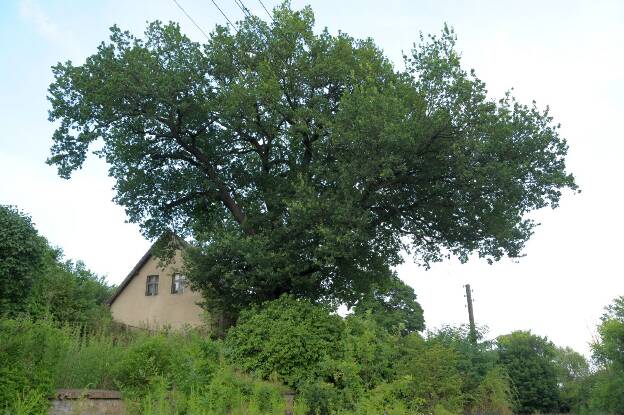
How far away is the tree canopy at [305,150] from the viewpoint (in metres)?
15.7

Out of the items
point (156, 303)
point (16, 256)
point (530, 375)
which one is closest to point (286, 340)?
point (16, 256)

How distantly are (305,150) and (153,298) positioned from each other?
63.4 ft

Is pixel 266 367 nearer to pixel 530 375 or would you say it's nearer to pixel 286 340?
pixel 286 340

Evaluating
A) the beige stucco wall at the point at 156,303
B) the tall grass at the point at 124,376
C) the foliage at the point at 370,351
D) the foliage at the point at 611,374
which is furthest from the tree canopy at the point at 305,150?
the foliage at the point at 611,374

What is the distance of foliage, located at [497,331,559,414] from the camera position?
3244 centimetres

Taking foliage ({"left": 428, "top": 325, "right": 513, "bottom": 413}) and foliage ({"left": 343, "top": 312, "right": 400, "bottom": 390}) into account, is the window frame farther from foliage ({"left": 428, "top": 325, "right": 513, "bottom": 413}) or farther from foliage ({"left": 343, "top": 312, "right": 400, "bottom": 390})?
foliage ({"left": 343, "top": 312, "right": 400, "bottom": 390})

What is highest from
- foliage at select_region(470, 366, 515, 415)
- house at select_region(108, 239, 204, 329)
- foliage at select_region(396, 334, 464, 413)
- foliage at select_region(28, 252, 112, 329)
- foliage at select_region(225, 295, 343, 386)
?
house at select_region(108, 239, 204, 329)

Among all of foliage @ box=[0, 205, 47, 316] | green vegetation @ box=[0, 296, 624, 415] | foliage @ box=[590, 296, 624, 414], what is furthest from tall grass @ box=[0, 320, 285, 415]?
foliage @ box=[590, 296, 624, 414]

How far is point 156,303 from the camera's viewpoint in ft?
111

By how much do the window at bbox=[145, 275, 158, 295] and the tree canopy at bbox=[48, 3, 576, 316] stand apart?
14.0 m

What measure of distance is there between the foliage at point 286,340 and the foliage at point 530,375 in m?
20.4

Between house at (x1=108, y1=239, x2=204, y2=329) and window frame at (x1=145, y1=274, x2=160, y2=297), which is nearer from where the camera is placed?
house at (x1=108, y1=239, x2=204, y2=329)

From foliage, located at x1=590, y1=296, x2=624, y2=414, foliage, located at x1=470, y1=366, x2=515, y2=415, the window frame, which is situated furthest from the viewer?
the window frame

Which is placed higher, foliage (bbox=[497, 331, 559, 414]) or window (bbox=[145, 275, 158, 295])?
window (bbox=[145, 275, 158, 295])
